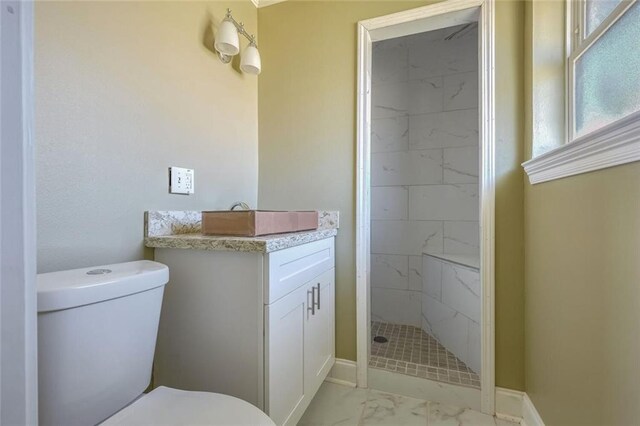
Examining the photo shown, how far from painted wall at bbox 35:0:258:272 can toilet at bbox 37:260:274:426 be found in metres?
0.19

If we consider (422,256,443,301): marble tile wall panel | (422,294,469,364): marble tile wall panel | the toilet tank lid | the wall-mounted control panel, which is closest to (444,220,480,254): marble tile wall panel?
(422,256,443,301): marble tile wall panel

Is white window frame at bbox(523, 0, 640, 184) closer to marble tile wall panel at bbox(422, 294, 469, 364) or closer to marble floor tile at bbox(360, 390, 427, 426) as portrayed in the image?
marble tile wall panel at bbox(422, 294, 469, 364)

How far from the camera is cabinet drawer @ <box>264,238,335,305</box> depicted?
0.89 metres

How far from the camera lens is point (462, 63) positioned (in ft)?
7.45

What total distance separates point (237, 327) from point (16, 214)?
656 millimetres

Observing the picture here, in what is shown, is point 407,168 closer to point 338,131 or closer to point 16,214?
point 338,131

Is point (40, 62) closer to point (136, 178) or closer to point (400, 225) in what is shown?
point (136, 178)

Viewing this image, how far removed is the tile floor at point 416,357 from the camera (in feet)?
4.89

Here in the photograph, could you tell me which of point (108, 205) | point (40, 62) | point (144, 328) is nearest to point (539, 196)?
point (144, 328)

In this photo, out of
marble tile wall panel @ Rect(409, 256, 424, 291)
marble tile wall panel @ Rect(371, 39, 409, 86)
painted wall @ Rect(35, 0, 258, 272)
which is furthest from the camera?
marble tile wall panel @ Rect(371, 39, 409, 86)

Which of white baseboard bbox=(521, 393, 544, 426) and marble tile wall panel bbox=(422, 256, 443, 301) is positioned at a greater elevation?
marble tile wall panel bbox=(422, 256, 443, 301)

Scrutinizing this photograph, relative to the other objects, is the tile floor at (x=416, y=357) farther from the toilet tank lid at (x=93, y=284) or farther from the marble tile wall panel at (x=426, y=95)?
the marble tile wall panel at (x=426, y=95)

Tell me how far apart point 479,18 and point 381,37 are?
476 mm

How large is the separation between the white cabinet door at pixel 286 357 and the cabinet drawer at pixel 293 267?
0.03 metres
